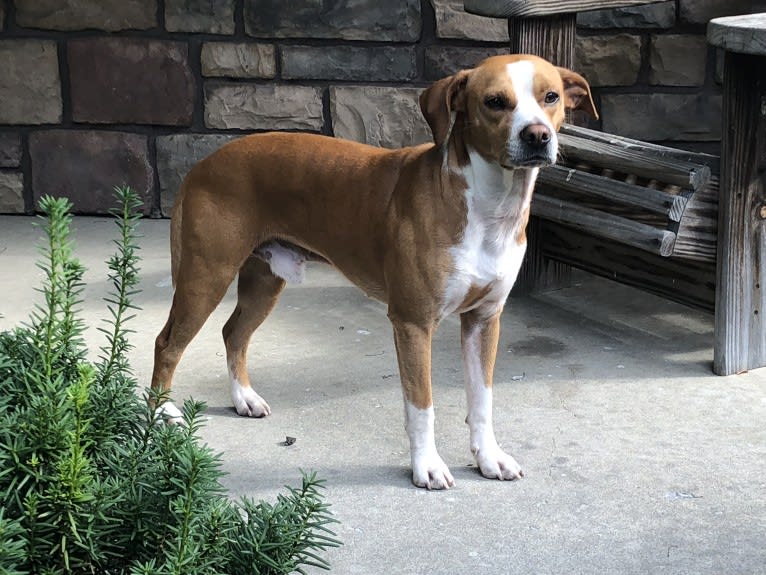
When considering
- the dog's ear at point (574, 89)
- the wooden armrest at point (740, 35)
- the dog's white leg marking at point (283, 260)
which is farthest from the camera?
the dog's white leg marking at point (283, 260)

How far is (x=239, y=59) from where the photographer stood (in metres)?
5.95

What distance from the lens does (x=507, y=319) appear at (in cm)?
488

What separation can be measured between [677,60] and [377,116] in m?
1.52

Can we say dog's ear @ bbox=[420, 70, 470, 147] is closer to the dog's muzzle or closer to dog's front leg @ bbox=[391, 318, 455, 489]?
the dog's muzzle

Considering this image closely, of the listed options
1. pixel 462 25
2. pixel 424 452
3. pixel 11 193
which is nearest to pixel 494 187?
pixel 424 452

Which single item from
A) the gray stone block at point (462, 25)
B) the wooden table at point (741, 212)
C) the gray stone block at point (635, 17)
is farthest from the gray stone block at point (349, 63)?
the wooden table at point (741, 212)

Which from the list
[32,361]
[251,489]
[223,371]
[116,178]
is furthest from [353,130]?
[32,361]

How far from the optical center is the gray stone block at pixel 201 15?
589cm

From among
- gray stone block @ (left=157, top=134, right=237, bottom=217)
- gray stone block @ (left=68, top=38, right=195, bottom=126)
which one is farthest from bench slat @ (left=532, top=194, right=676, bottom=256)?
gray stone block @ (left=68, top=38, right=195, bottom=126)

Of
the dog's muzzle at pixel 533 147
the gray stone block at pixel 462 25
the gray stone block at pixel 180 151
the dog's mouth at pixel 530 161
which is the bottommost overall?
the gray stone block at pixel 180 151

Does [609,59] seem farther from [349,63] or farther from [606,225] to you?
[606,225]

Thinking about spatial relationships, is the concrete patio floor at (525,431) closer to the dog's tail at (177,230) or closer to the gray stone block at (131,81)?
the dog's tail at (177,230)

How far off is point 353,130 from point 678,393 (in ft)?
8.46

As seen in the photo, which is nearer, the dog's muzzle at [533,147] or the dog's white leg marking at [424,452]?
the dog's muzzle at [533,147]
